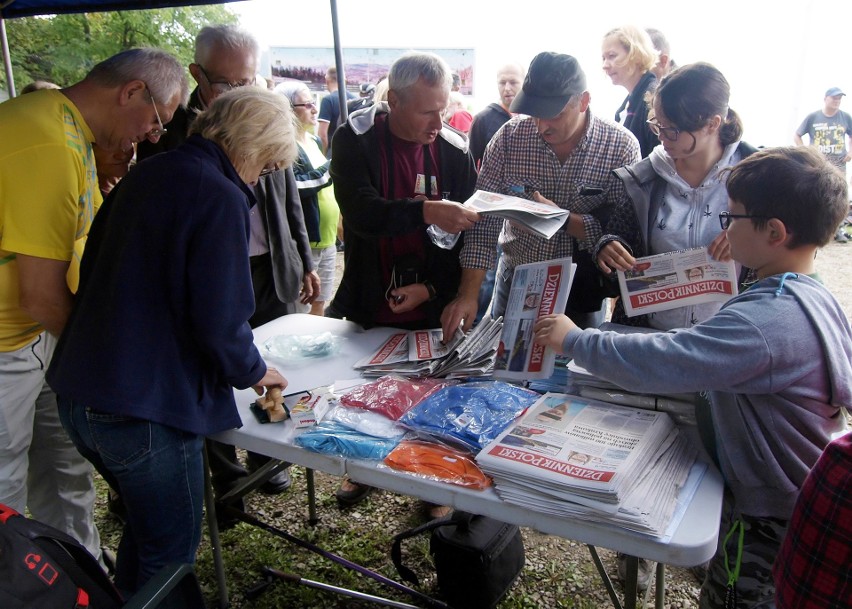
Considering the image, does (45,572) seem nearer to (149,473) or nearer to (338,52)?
(149,473)

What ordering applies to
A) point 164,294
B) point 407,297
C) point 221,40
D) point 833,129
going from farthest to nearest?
point 833,129 < point 221,40 < point 407,297 < point 164,294

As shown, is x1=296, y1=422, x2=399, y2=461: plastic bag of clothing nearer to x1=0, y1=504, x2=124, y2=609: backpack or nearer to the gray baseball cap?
x1=0, y1=504, x2=124, y2=609: backpack

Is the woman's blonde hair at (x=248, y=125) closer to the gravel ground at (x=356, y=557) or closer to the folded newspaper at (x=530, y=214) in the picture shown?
the folded newspaper at (x=530, y=214)

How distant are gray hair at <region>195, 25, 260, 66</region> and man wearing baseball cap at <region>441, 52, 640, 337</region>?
109cm

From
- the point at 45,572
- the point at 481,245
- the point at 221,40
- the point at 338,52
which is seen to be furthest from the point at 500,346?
the point at 338,52

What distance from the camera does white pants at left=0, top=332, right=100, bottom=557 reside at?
5.45 ft

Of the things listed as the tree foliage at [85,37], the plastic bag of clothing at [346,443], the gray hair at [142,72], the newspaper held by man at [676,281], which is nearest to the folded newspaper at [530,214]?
the newspaper held by man at [676,281]

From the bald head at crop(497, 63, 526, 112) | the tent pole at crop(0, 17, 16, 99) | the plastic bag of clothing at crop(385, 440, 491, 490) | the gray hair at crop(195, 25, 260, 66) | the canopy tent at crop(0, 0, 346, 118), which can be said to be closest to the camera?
the plastic bag of clothing at crop(385, 440, 491, 490)

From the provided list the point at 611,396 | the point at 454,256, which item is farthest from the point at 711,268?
the point at 454,256

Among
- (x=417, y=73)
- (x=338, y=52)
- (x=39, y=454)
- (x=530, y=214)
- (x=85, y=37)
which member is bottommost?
(x=39, y=454)

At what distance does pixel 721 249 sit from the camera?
159 centimetres

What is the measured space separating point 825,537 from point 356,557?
1906mm

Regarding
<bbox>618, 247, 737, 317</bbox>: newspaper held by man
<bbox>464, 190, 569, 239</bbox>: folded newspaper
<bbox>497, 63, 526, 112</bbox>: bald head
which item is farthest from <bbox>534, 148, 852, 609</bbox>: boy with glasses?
<bbox>497, 63, 526, 112</bbox>: bald head

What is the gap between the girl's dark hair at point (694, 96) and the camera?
1.63 m
